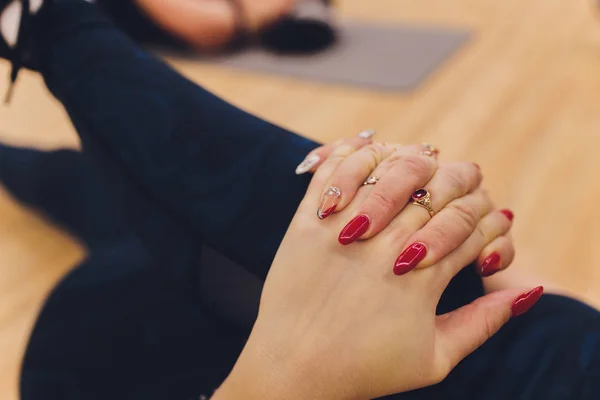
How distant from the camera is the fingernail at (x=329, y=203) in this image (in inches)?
18.8

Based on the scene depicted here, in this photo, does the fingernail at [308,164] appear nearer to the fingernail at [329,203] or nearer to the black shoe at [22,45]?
the fingernail at [329,203]

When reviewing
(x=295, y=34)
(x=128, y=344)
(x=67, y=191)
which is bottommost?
(x=67, y=191)

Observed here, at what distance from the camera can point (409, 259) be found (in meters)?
0.45

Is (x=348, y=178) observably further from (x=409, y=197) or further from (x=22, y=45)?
(x=22, y=45)

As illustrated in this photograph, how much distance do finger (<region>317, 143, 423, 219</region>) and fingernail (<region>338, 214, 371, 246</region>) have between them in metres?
0.02

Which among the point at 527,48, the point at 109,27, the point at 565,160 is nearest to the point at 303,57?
the point at 527,48

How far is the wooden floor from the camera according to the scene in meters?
1.03

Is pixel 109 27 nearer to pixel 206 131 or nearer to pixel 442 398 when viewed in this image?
pixel 206 131

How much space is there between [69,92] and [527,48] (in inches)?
64.0

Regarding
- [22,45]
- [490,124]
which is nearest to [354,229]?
[22,45]

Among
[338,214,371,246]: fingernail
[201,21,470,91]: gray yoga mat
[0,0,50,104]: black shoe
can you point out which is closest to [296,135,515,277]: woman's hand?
[338,214,371,246]: fingernail

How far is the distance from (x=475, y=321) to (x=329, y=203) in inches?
6.1

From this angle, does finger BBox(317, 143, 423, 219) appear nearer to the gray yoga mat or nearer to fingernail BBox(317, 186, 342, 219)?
fingernail BBox(317, 186, 342, 219)

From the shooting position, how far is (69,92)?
2.13 ft
